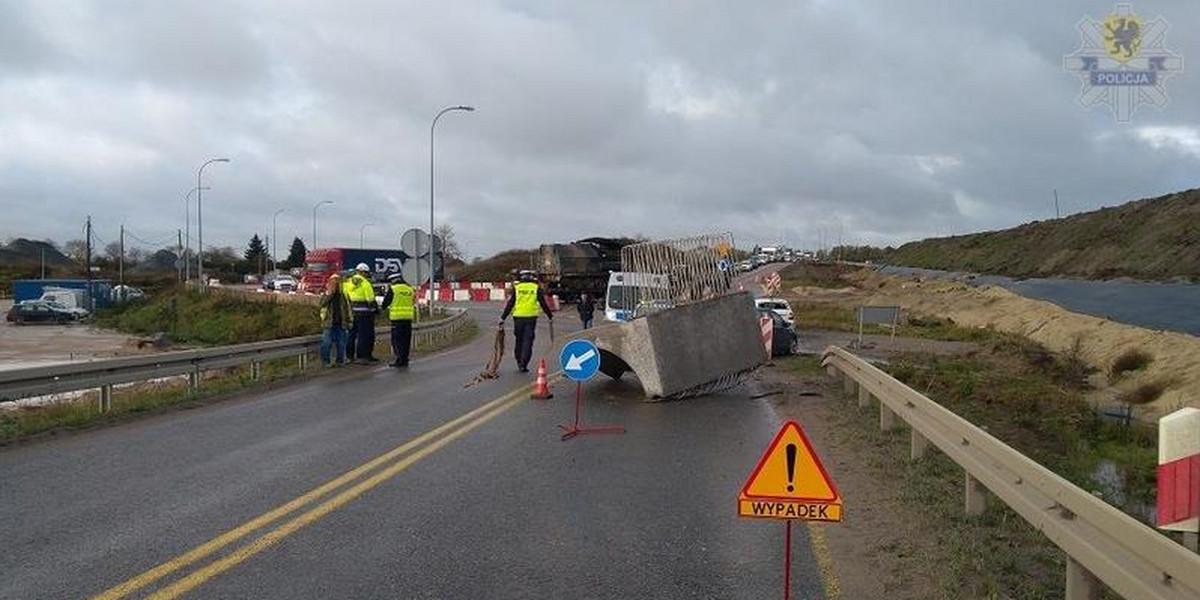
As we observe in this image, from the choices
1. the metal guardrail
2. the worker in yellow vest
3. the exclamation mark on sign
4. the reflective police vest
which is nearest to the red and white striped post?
the metal guardrail

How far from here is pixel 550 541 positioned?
6422 millimetres

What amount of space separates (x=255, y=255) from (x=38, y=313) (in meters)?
99.0

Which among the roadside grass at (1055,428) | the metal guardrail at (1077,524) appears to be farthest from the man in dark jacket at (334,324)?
the metal guardrail at (1077,524)

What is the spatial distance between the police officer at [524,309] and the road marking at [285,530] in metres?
7.49

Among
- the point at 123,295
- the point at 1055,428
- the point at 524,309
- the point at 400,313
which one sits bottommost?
the point at 1055,428

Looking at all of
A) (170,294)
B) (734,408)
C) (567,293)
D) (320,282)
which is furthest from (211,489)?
(170,294)

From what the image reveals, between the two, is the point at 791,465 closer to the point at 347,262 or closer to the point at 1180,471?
the point at 1180,471

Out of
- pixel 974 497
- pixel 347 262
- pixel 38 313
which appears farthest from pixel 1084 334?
pixel 38 313

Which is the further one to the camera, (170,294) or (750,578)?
(170,294)

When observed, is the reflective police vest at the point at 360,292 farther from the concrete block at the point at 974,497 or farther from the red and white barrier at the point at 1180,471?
the red and white barrier at the point at 1180,471

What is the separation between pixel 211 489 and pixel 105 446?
291cm

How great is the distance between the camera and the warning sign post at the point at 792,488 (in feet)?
17.6

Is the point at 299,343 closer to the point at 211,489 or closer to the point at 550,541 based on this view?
the point at 211,489

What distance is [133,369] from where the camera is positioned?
13.5m
